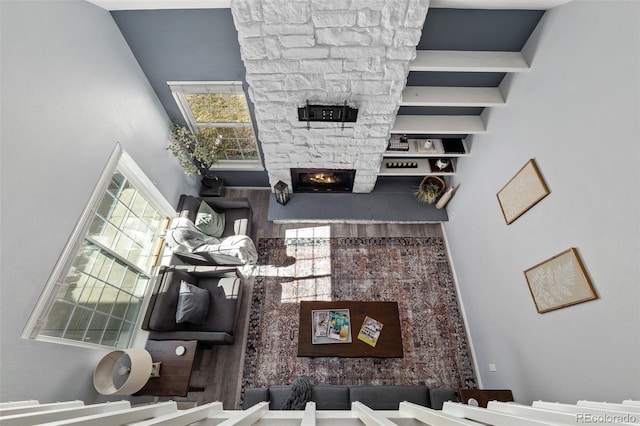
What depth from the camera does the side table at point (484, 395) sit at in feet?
7.92

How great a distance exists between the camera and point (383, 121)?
2.86 m

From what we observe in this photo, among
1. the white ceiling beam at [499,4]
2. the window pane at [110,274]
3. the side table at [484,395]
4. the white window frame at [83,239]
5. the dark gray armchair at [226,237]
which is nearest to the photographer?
the white window frame at [83,239]

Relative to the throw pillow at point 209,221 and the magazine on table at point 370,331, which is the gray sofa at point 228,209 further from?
the magazine on table at point 370,331

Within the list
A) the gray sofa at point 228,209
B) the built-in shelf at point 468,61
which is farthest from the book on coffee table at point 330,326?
the built-in shelf at point 468,61

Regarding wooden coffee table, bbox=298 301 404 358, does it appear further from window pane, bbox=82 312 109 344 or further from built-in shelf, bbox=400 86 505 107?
built-in shelf, bbox=400 86 505 107

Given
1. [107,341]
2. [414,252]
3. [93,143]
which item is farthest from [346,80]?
[107,341]

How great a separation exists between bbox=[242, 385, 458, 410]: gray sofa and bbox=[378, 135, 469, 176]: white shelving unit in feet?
8.26

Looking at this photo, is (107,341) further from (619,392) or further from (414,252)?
(619,392)

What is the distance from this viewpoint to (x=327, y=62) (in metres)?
2.29

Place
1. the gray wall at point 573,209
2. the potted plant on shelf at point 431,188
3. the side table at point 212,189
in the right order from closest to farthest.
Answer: the gray wall at point 573,209
the potted plant on shelf at point 431,188
the side table at point 212,189

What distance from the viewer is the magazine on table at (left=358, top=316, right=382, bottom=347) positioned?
2979mm

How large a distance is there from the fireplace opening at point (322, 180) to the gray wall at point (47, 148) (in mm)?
2101

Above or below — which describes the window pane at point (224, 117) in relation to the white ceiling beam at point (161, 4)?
above

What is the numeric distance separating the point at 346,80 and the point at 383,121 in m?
0.64
